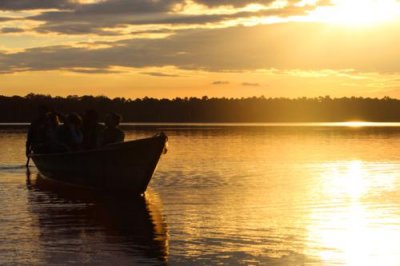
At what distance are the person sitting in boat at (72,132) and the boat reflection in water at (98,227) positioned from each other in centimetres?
314

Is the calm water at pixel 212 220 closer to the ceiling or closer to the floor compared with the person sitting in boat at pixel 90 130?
closer to the floor

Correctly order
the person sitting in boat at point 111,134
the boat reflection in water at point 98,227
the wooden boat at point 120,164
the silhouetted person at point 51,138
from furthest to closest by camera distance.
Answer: the silhouetted person at point 51,138 → the person sitting in boat at point 111,134 → the wooden boat at point 120,164 → the boat reflection in water at point 98,227

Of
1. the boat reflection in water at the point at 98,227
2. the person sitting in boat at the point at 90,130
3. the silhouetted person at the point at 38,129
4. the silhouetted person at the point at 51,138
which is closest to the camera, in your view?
the boat reflection in water at the point at 98,227

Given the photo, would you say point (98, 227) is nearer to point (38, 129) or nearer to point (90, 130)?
point (90, 130)

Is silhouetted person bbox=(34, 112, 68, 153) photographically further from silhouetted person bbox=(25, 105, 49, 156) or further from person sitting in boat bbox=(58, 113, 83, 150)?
silhouetted person bbox=(25, 105, 49, 156)

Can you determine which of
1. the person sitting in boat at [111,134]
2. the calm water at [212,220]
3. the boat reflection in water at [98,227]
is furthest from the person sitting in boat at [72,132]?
the boat reflection in water at [98,227]

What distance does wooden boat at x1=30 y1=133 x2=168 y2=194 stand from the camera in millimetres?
21203

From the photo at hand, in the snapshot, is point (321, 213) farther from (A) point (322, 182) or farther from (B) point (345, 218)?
(A) point (322, 182)

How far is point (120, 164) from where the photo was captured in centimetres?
2169

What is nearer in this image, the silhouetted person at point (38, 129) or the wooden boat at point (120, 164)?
the wooden boat at point (120, 164)

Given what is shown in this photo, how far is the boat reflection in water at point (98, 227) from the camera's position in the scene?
40.2ft

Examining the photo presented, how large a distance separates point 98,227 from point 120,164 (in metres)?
6.47

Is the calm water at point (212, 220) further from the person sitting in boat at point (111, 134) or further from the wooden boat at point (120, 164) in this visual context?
the person sitting in boat at point (111, 134)

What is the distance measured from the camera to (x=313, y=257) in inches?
475
